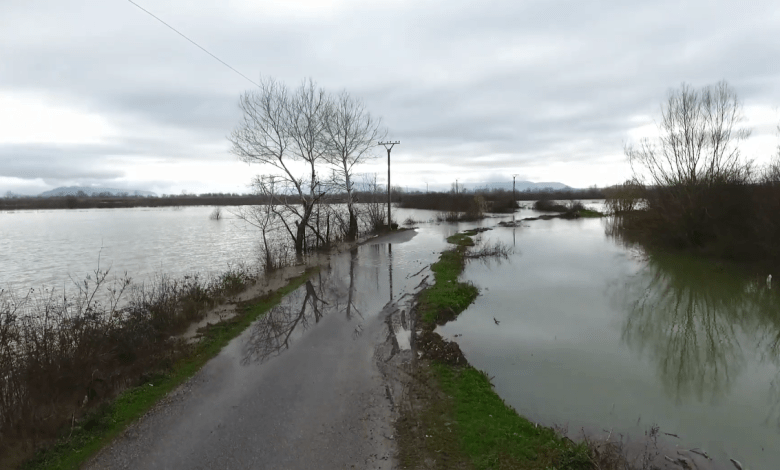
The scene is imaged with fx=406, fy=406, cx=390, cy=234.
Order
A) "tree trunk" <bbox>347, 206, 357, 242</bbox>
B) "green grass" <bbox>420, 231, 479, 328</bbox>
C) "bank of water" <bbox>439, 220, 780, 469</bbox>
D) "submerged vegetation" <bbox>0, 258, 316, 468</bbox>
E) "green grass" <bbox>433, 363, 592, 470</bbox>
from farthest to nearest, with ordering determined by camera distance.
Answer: "tree trunk" <bbox>347, 206, 357, 242</bbox> → "green grass" <bbox>420, 231, 479, 328</bbox> → "bank of water" <bbox>439, 220, 780, 469</bbox> → "submerged vegetation" <bbox>0, 258, 316, 468</bbox> → "green grass" <bbox>433, 363, 592, 470</bbox>

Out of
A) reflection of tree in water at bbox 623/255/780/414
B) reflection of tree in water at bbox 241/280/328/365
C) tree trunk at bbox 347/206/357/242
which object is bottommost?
reflection of tree in water at bbox 623/255/780/414

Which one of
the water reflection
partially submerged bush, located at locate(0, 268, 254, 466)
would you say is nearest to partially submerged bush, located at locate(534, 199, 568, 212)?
the water reflection

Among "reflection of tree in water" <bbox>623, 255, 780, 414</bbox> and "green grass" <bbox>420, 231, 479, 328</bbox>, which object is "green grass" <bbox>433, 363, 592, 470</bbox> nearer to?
"reflection of tree in water" <bbox>623, 255, 780, 414</bbox>

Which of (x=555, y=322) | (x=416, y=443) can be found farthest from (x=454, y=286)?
(x=416, y=443)

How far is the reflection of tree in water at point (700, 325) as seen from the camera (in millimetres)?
8000

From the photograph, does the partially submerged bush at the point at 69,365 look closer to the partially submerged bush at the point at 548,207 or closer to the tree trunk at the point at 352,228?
the tree trunk at the point at 352,228

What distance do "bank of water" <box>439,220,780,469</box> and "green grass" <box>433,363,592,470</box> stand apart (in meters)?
0.61

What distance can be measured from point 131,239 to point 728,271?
37.1 meters

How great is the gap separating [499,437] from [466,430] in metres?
0.42

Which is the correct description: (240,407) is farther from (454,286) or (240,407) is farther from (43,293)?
(43,293)

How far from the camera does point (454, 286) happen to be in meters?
13.3

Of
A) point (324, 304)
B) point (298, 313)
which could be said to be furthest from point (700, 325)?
point (298, 313)

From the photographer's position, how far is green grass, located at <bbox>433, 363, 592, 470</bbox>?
463 centimetres

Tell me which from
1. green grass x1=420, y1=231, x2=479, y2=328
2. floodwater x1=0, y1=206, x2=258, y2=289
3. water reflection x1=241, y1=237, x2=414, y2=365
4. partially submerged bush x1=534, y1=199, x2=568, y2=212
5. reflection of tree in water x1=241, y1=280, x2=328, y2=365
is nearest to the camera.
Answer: reflection of tree in water x1=241, y1=280, x2=328, y2=365
